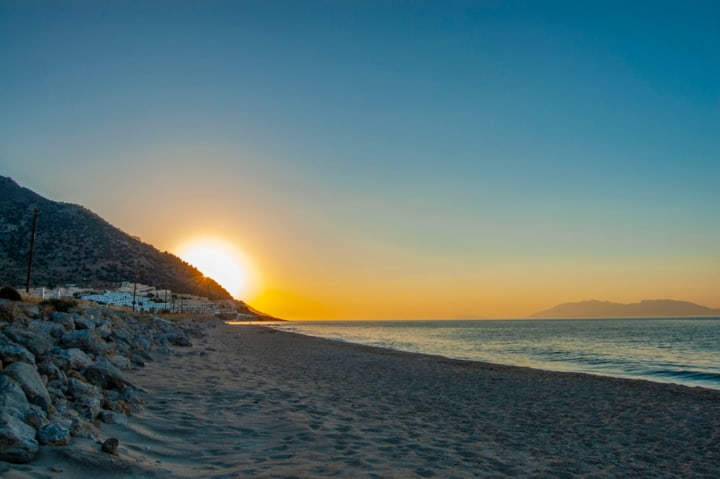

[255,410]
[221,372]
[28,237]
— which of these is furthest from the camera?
[28,237]

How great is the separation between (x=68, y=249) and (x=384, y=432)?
89803 mm

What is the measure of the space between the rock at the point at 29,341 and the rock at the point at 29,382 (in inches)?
85.4

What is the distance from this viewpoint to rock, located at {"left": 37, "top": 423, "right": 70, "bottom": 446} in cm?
516

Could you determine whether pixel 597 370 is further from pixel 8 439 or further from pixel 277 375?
pixel 8 439

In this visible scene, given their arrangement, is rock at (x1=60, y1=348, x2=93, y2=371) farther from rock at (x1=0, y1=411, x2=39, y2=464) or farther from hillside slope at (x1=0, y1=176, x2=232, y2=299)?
hillside slope at (x1=0, y1=176, x2=232, y2=299)

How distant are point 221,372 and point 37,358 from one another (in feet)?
25.7

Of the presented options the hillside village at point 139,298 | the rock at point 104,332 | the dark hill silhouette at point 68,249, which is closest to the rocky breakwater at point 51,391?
the rock at point 104,332

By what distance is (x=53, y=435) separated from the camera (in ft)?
17.1

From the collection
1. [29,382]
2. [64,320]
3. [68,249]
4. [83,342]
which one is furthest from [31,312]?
[68,249]

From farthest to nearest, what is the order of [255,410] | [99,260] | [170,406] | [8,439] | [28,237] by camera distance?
[99,260] → [28,237] → [255,410] → [170,406] → [8,439]

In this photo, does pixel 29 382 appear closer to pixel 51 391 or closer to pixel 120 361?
pixel 51 391

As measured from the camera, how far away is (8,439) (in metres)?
4.71

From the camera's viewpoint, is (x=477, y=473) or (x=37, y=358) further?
(x=37, y=358)

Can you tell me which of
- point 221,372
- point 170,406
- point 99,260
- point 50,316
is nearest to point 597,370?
point 221,372
